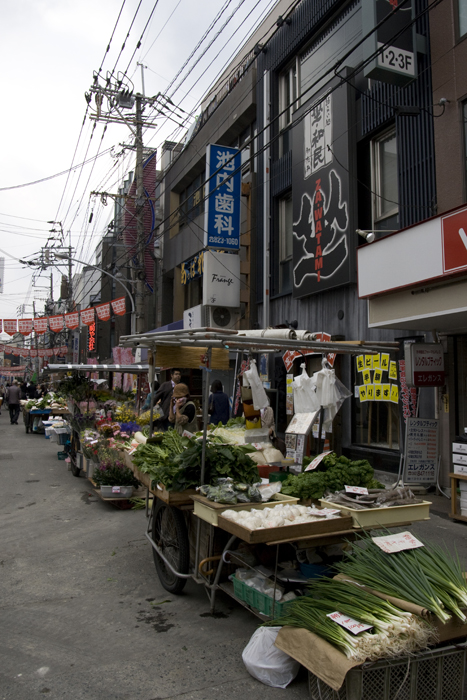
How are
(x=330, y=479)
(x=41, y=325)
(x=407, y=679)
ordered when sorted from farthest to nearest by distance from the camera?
(x=41, y=325) → (x=330, y=479) → (x=407, y=679)

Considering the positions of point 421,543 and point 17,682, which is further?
point 421,543

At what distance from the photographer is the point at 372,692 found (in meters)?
2.99

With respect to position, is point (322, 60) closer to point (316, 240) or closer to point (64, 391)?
point (316, 240)

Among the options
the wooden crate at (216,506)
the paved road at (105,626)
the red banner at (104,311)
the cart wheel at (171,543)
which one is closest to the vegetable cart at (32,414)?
the red banner at (104,311)

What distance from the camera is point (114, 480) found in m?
8.93

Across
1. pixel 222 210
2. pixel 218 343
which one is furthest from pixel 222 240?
pixel 218 343

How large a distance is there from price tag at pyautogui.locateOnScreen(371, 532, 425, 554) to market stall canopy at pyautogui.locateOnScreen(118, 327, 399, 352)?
6.66 feet

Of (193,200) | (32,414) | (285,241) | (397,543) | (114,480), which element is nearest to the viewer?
(397,543)

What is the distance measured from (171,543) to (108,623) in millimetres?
1002

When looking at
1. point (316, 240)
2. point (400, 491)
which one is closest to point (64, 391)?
point (316, 240)

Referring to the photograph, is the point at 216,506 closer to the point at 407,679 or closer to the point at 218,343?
the point at 218,343

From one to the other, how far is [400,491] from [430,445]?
15.2ft

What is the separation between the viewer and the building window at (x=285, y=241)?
14.9m

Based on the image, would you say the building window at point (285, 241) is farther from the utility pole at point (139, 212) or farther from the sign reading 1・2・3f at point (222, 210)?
the utility pole at point (139, 212)
